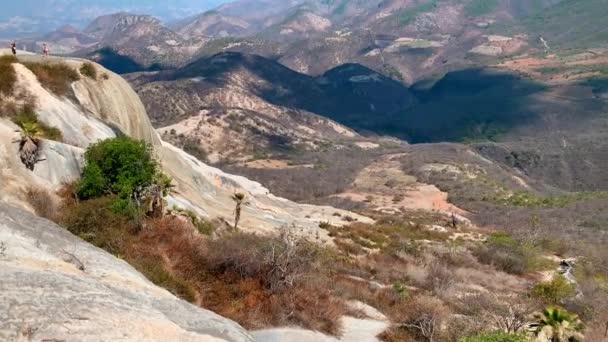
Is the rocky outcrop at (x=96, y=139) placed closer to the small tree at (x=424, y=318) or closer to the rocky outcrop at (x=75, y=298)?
the rocky outcrop at (x=75, y=298)

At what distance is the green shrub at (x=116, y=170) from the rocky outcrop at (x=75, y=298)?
30.0ft

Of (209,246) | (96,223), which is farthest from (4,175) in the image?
(209,246)

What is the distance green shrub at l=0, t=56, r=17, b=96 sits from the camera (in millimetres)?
30441

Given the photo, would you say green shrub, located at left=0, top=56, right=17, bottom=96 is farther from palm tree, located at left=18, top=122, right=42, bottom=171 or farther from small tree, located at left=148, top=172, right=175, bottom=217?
small tree, located at left=148, top=172, right=175, bottom=217

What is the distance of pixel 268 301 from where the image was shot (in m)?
20.6

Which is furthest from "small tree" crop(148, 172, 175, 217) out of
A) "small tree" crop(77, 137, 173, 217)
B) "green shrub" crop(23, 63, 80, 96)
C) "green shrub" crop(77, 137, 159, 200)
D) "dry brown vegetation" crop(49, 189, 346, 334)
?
"green shrub" crop(23, 63, 80, 96)

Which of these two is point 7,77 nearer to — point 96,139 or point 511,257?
point 96,139

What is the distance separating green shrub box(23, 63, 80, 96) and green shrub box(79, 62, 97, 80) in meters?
0.69

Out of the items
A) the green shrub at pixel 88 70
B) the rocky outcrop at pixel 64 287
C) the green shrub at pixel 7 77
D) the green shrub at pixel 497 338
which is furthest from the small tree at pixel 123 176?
the green shrub at pixel 497 338

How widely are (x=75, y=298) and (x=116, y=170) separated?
A: 627 inches

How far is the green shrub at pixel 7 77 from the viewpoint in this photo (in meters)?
30.4

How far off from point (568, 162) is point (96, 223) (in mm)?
174724

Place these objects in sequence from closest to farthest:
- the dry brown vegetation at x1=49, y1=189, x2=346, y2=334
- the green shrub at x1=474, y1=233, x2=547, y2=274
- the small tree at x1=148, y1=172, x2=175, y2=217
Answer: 1. the dry brown vegetation at x1=49, y1=189, x2=346, y2=334
2. the small tree at x1=148, y1=172, x2=175, y2=217
3. the green shrub at x1=474, y1=233, x2=547, y2=274

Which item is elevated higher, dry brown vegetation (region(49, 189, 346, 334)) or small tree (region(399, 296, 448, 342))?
dry brown vegetation (region(49, 189, 346, 334))
